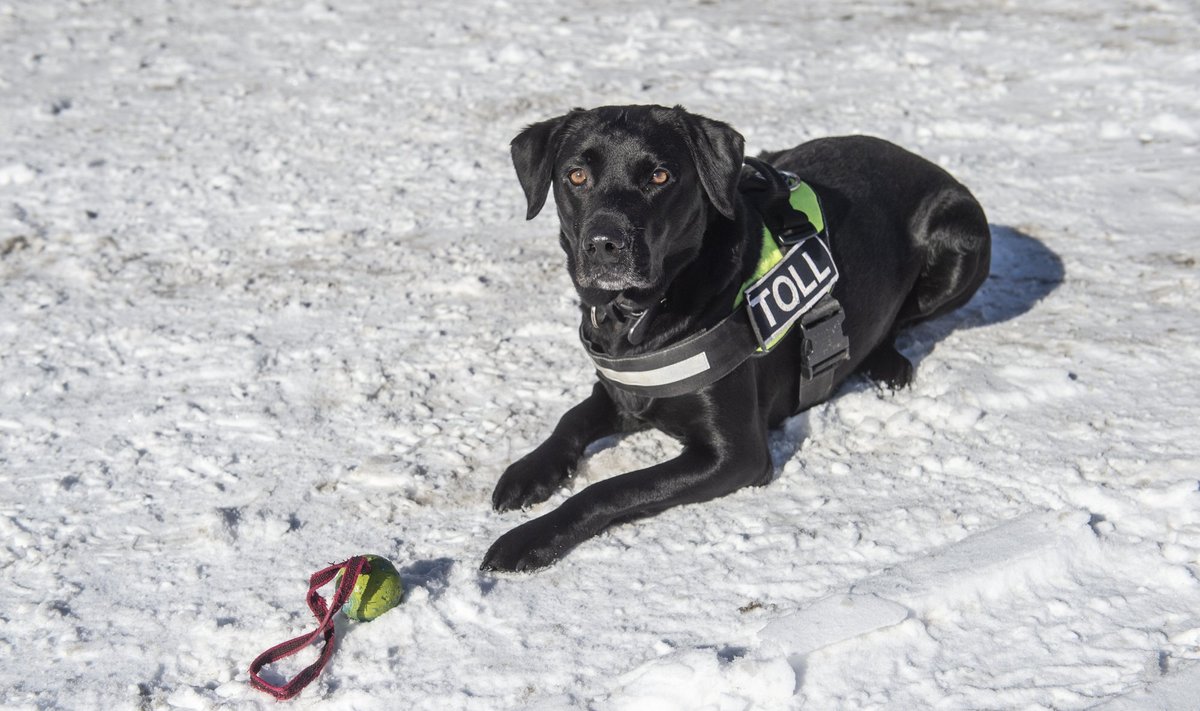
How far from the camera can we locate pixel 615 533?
3.21 m

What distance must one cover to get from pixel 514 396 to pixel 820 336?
106cm

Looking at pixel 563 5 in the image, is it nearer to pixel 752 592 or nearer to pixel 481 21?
pixel 481 21

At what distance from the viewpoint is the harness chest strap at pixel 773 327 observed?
3.35m

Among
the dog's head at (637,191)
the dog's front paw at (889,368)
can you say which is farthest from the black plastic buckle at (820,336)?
the dog's head at (637,191)

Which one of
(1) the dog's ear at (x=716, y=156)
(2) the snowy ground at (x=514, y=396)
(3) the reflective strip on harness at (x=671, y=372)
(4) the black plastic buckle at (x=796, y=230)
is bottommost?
(2) the snowy ground at (x=514, y=396)

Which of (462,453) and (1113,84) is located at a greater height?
(1113,84)

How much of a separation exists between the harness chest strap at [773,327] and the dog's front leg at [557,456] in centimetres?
15

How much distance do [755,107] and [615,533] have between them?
3.64 meters

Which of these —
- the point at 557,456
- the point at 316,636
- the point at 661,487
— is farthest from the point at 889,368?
the point at 316,636

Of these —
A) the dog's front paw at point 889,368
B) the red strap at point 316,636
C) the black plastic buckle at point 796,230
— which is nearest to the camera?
the red strap at point 316,636

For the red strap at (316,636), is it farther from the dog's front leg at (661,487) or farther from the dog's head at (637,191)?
the dog's head at (637,191)

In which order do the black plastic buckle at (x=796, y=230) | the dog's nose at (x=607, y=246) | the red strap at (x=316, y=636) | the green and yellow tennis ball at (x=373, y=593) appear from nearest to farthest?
the red strap at (x=316, y=636) < the green and yellow tennis ball at (x=373, y=593) < the dog's nose at (x=607, y=246) < the black plastic buckle at (x=796, y=230)

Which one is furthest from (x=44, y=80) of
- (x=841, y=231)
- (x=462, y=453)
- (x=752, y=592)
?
(x=752, y=592)

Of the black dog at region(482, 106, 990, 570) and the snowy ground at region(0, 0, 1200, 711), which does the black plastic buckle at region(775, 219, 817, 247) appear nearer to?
the black dog at region(482, 106, 990, 570)
